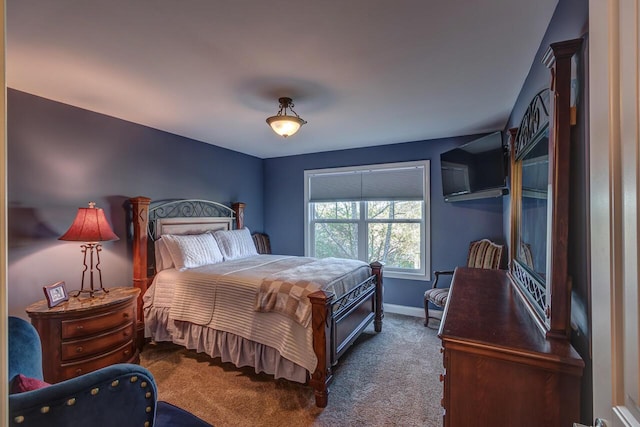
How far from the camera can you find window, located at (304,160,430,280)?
4172 millimetres

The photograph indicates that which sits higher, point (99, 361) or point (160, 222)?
point (160, 222)

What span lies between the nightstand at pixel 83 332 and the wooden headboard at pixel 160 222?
1.73 feet

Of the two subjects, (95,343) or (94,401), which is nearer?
(94,401)

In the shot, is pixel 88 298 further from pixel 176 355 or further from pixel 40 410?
pixel 40 410

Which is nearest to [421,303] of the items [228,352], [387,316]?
[387,316]

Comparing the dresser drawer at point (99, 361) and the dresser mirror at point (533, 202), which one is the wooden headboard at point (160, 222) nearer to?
the dresser drawer at point (99, 361)

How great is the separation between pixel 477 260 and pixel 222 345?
305 centimetres

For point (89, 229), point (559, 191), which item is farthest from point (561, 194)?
point (89, 229)

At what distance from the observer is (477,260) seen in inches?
138

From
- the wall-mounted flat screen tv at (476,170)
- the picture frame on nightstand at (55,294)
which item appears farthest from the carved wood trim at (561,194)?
the picture frame on nightstand at (55,294)

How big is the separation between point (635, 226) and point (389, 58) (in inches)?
71.0

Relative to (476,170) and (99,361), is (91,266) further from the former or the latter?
(476,170)

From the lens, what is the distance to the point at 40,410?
30.0 inches

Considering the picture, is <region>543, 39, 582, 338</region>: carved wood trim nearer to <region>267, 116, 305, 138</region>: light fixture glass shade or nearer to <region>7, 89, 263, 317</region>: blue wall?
<region>267, 116, 305, 138</region>: light fixture glass shade
